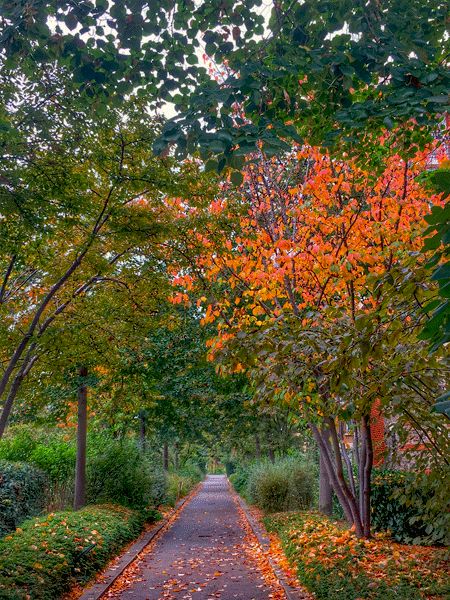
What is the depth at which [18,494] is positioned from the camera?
1088 cm

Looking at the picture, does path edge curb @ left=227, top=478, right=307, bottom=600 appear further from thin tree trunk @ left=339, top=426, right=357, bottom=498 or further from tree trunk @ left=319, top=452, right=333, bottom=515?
thin tree trunk @ left=339, top=426, right=357, bottom=498

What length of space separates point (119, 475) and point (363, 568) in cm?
922

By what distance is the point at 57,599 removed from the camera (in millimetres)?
6691

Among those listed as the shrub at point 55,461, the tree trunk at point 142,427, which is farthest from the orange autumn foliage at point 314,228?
the tree trunk at point 142,427

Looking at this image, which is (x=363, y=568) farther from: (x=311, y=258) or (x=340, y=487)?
(x=311, y=258)

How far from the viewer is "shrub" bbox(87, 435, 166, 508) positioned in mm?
14289

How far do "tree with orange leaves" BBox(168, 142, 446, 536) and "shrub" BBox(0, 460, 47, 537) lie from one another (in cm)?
534

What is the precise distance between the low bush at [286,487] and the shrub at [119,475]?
3623 mm

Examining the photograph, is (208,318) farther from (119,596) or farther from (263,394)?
(119,596)

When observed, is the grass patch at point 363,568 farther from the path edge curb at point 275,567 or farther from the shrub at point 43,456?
the shrub at point 43,456

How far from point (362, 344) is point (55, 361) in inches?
272

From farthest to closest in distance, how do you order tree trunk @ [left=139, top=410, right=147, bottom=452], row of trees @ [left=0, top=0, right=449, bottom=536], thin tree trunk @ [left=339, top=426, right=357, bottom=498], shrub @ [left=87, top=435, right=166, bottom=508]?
tree trunk @ [left=139, top=410, right=147, bottom=452]
shrub @ [left=87, top=435, right=166, bottom=508]
thin tree trunk @ [left=339, top=426, right=357, bottom=498]
row of trees @ [left=0, top=0, right=449, bottom=536]

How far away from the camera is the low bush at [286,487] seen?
16062 mm

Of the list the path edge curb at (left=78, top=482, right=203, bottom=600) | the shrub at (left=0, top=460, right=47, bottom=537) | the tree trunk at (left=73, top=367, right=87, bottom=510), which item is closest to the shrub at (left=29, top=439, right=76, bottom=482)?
the shrub at (left=0, top=460, right=47, bottom=537)
